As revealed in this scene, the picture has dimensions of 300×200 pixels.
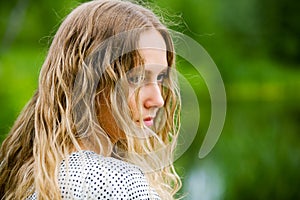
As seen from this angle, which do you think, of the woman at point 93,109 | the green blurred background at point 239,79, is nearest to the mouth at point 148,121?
the woman at point 93,109

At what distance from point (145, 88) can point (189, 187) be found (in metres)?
3.08

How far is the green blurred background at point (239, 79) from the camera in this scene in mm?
4531

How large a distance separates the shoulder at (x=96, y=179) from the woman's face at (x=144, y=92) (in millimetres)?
70

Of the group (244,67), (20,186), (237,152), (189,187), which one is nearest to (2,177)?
(20,186)

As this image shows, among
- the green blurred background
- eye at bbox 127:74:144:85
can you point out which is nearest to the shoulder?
eye at bbox 127:74:144:85

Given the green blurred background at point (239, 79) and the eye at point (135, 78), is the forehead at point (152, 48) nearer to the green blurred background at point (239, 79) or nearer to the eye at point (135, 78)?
the eye at point (135, 78)

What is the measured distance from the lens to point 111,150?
118 cm

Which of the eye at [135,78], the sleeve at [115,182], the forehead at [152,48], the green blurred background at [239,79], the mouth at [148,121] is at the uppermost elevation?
the forehead at [152,48]

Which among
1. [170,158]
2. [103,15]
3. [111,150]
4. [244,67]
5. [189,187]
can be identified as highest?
[103,15]

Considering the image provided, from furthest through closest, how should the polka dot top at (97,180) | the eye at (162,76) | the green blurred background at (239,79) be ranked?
1. the green blurred background at (239,79)
2. the eye at (162,76)
3. the polka dot top at (97,180)

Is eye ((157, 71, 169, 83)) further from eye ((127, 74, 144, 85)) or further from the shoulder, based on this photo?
the shoulder

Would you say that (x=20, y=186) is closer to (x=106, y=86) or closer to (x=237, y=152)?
(x=106, y=86)

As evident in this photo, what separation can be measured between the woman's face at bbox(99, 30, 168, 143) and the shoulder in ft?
0.23

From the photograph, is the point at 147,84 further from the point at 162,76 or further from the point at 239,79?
the point at 239,79
